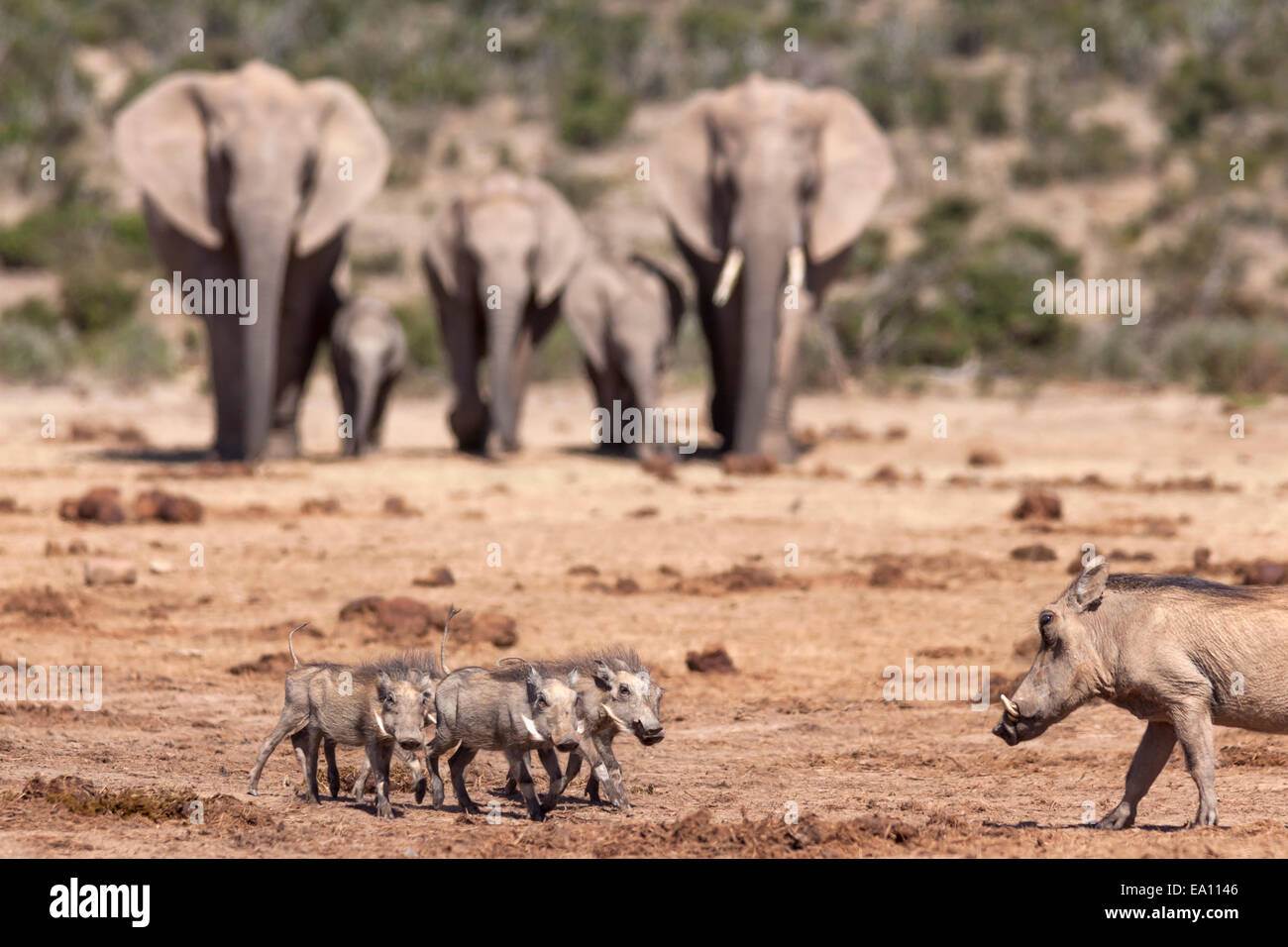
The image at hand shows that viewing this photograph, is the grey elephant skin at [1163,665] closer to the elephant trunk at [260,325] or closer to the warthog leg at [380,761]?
the warthog leg at [380,761]

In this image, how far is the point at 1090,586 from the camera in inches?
284

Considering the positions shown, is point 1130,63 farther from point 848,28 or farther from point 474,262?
point 474,262

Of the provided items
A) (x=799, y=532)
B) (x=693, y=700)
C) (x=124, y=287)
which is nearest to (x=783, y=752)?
(x=693, y=700)

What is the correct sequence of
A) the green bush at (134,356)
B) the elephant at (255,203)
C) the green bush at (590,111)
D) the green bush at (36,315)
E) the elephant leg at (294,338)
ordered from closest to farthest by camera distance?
the elephant at (255,203) < the elephant leg at (294,338) < the green bush at (134,356) < the green bush at (36,315) < the green bush at (590,111)

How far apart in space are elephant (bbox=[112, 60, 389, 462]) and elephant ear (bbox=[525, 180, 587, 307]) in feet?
5.99

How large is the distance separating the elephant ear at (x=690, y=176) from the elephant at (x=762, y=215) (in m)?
0.01

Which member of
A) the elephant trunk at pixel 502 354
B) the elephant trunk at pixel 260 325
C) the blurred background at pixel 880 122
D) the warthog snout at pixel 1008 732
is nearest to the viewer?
the warthog snout at pixel 1008 732

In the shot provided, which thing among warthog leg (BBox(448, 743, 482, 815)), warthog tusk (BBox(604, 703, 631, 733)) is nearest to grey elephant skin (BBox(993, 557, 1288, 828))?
warthog tusk (BBox(604, 703, 631, 733))

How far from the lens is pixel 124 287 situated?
37.6 meters

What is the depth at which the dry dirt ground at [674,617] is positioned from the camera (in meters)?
6.80

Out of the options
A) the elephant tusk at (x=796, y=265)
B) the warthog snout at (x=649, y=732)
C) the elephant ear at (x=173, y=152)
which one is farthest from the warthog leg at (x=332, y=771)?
the elephant tusk at (x=796, y=265)

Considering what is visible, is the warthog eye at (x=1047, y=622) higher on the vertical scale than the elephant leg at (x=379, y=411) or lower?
lower

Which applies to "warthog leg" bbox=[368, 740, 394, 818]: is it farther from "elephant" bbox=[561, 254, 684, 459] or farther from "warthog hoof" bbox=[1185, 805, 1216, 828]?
"elephant" bbox=[561, 254, 684, 459]

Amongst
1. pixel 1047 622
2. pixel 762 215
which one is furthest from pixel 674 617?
pixel 762 215
